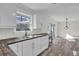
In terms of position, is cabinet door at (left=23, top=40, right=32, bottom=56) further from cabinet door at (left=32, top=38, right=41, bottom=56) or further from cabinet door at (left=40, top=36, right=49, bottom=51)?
cabinet door at (left=40, top=36, right=49, bottom=51)

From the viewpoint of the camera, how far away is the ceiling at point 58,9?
1.82 metres

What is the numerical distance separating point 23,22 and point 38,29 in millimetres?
252

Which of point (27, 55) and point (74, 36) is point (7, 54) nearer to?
point (27, 55)

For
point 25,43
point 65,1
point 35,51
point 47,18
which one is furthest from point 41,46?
point 65,1

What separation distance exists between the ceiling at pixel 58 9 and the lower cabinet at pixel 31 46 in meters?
0.38

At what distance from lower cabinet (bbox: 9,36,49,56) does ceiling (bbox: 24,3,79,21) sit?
38 cm

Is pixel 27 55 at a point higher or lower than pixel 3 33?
lower

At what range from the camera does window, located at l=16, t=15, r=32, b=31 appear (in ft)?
6.19

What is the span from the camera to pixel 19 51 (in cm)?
184

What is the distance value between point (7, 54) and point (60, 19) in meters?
0.93

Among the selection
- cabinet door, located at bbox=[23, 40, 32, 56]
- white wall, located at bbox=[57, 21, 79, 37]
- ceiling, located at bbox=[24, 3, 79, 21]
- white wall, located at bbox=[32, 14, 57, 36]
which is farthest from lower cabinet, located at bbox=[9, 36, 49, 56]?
ceiling, located at bbox=[24, 3, 79, 21]

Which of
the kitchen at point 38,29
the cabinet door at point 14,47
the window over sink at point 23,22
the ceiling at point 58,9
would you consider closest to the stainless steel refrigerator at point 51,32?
the kitchen at point 38,29

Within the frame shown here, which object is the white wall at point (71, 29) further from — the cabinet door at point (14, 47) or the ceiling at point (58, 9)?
the cabinet door at point (14, 47)

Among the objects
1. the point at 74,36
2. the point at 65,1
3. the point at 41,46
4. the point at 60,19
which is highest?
the point at 65,1
